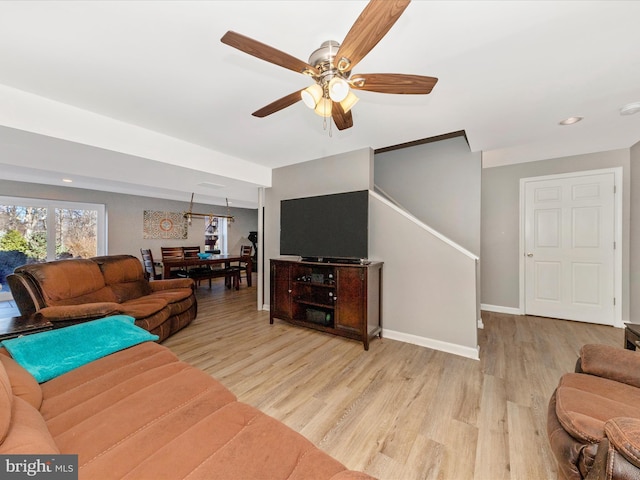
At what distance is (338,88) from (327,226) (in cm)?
199

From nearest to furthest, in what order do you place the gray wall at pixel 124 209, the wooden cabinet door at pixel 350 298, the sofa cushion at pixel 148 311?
the sofa cushion at pixel 148 311, the wooden cabinet door at pixel 350 298, the gray wall at pixel 124 209

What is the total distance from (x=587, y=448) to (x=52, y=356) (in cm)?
253

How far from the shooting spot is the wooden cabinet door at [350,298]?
109 inches

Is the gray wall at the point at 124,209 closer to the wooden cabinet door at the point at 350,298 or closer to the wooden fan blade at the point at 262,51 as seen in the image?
the wooden cabinet door at the point at 350,298

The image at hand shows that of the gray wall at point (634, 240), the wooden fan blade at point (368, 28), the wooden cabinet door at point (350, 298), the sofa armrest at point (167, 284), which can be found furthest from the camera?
the sofa armrest at point (167, 284)

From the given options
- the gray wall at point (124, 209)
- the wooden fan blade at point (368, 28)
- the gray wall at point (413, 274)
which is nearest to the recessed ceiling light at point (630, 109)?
the gray wall at point (413, 274)

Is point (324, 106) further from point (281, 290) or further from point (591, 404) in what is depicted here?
point (281, 290)

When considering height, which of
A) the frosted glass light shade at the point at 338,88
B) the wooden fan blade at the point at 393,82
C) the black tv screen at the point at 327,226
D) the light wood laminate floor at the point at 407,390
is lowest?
the light wood laminate floor at the point at 407,390

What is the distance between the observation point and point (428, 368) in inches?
92.4

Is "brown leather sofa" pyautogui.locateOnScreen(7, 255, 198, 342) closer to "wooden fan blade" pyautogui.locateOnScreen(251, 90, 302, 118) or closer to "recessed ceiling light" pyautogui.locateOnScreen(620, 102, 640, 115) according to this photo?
"wooden fan blade" pyautogui.locateOnScreen(251, 90, 302, 118)

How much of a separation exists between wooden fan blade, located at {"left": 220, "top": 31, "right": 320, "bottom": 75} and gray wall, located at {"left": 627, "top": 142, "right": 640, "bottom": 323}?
4.30 meters

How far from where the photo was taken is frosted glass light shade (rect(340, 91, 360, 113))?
150cm

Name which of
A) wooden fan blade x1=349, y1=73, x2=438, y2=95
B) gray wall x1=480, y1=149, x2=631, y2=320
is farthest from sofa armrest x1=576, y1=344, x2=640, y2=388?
gray wall x1=480, y1=149, x2=631, y2=320

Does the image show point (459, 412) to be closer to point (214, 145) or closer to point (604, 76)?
point (604, 76)
